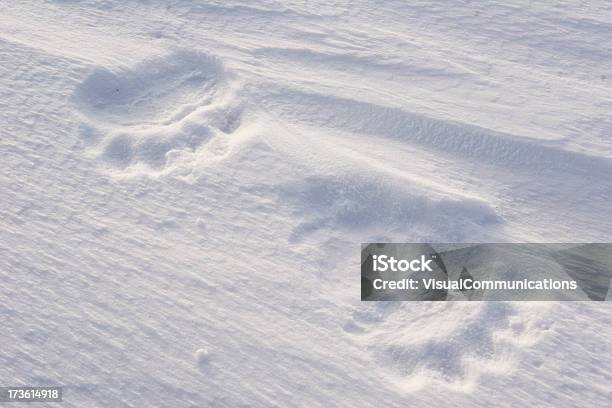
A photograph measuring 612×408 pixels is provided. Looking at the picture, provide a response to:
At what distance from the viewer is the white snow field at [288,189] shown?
1708 millimetres

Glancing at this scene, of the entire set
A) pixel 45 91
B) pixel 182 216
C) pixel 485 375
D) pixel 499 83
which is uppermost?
pixel 499 83

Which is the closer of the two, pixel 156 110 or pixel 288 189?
pixel 288 189

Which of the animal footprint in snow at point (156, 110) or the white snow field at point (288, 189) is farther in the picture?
the animal footprint in snow at point (156, 110)

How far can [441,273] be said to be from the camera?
1914 millimetres

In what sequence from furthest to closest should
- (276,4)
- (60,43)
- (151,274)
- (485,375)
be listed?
(276,4)
(60,43)
(151,274)
(485,375)

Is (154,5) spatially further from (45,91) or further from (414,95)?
(414,95)

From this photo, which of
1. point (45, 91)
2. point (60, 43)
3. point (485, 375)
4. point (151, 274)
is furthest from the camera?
point (60, 43)

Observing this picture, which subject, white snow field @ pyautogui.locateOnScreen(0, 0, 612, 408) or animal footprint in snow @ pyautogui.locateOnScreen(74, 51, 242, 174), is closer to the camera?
white snow field @ pyautogui.locateOnScreen(0, 0, 612, 408)

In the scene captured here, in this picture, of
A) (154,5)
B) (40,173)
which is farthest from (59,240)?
(154,5)

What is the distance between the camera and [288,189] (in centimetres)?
203

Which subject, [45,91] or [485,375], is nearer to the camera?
[485,375]

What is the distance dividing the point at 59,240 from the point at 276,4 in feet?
4.53

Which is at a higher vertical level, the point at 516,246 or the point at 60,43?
the point at 60,43

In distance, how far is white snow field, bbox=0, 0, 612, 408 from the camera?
67.2 inches
